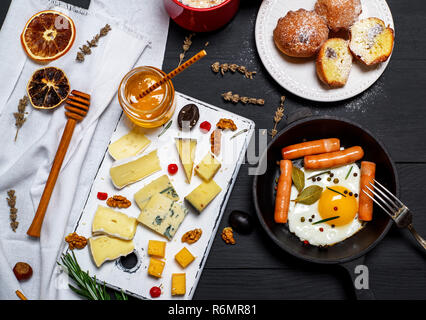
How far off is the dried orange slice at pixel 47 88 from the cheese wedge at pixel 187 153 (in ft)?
2.22

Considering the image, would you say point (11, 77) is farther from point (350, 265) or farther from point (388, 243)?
point (388, 243)

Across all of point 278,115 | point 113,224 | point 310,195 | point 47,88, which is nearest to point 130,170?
point 113,224

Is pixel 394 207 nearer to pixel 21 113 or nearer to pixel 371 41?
pixel 371 41

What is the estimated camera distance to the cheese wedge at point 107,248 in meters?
2.04

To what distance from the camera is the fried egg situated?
6.68ft

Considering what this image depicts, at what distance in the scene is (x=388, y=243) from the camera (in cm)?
213

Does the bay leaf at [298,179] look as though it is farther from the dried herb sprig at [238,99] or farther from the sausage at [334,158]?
the dried herb sprig at [238,99]

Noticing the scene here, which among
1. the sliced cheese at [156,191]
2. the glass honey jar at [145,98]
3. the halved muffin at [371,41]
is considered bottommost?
the sliced cheese at [156,191]

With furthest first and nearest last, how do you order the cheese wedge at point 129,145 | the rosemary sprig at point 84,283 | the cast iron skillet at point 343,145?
the cheese wedge at point 129,145 → the rosemary sprig at point 84,283 → the cast iron skillet at point 343,145

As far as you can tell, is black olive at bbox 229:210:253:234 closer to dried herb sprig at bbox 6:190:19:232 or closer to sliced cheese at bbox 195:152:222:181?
sliced cheese at bbox 195:152:222:181

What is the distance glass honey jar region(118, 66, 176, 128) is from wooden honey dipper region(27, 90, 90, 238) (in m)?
0.27

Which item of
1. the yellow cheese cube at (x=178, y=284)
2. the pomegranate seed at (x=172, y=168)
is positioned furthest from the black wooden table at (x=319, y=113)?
the pomegranate seed at (x=172, y=168)

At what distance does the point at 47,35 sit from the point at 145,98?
26.6 inches
